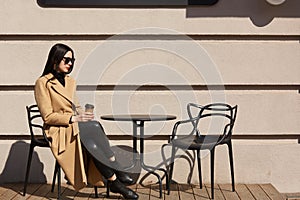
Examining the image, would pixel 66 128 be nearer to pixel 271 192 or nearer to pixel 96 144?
pixel 96 144

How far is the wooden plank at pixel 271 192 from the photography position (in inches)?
189

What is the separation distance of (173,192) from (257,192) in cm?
78

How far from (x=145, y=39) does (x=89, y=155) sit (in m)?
1.39

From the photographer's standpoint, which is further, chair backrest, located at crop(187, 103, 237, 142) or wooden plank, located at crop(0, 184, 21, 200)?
chair backrest, located at crop(187, 103, 237, 142)

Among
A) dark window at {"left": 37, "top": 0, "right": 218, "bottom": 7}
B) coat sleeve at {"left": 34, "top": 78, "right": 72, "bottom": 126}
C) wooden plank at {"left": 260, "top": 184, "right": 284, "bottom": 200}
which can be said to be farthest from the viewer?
dark window at {"left": 37, "top": 0, "right": 218, "bottom": 7}

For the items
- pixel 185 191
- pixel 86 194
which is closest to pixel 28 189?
pixel 86 194

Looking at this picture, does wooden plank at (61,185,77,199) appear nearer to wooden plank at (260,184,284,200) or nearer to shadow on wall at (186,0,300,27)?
wooden plank at (260,184,284,200)

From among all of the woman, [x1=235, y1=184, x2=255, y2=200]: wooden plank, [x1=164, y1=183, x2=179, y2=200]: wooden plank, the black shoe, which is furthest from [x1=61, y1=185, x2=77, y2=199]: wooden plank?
[x1=235, y1=184, x2=255, y2=200]: wooden plank

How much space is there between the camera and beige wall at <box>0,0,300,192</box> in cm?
532

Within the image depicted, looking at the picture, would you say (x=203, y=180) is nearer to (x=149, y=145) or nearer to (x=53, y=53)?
(x=149, y=145)

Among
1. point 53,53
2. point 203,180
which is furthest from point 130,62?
point 203,180

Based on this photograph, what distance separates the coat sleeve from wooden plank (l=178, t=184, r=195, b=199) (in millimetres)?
1259

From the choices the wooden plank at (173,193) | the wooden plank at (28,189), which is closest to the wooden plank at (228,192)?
the wooden plank at (173,193)

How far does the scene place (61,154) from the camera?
4480 mm
